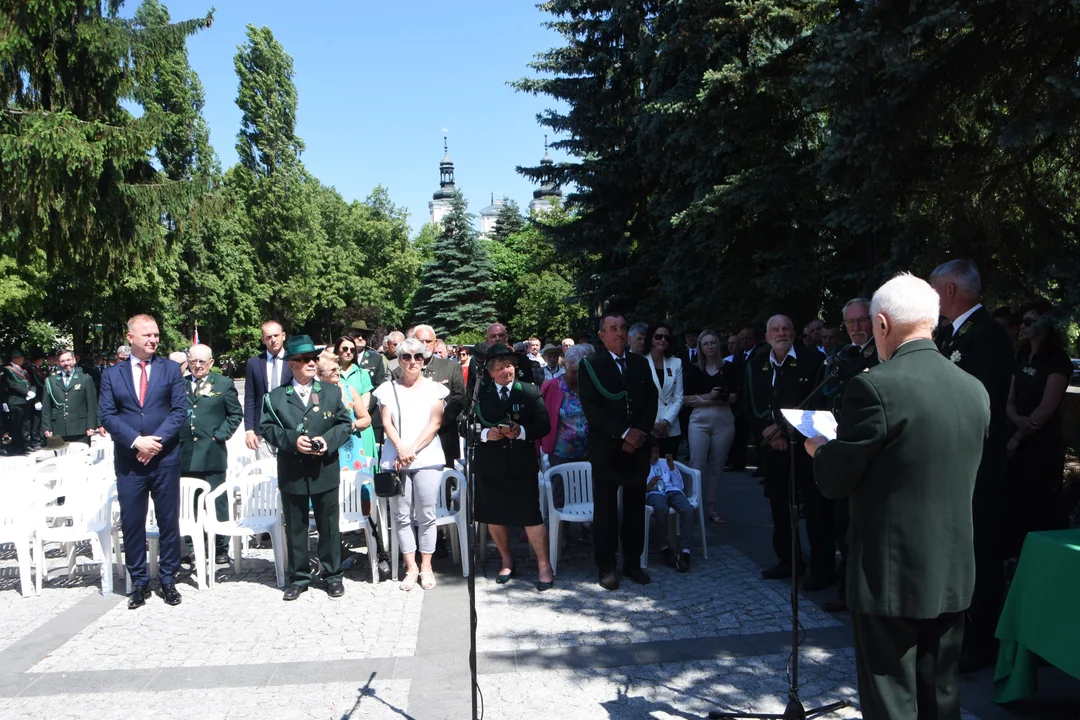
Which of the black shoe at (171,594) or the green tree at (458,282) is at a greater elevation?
the green tree at (458,282)

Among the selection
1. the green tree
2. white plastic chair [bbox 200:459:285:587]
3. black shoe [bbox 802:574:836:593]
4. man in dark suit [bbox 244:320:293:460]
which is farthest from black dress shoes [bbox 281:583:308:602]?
the green tree

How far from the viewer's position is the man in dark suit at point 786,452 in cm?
597

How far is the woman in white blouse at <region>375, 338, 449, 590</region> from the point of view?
649 cm

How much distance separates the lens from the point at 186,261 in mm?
37125

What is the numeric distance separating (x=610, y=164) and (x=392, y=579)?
1255 cm

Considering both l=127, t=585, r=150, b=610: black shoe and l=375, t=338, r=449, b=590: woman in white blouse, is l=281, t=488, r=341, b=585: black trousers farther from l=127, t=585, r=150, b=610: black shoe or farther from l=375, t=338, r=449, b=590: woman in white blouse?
l=127, t=585, r=150, b=610: black shoe

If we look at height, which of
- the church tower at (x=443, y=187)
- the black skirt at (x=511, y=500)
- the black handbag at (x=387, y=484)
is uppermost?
the church tower at (x=443, y=187)

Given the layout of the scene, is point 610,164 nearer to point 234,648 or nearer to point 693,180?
point 693,180

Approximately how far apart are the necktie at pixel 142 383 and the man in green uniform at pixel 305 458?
92 centimetres

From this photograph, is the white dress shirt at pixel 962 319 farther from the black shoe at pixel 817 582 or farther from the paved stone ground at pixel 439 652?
the black shoe at pixel 817 582

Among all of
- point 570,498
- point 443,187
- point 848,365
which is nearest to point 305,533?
point 570,498

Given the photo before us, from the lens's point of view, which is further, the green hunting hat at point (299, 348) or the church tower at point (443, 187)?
the church tower at point (443, 187)

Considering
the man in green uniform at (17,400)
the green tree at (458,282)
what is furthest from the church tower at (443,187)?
the man in green uniform at (17,400)

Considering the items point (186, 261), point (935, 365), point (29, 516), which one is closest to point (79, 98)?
point (29, 516)
